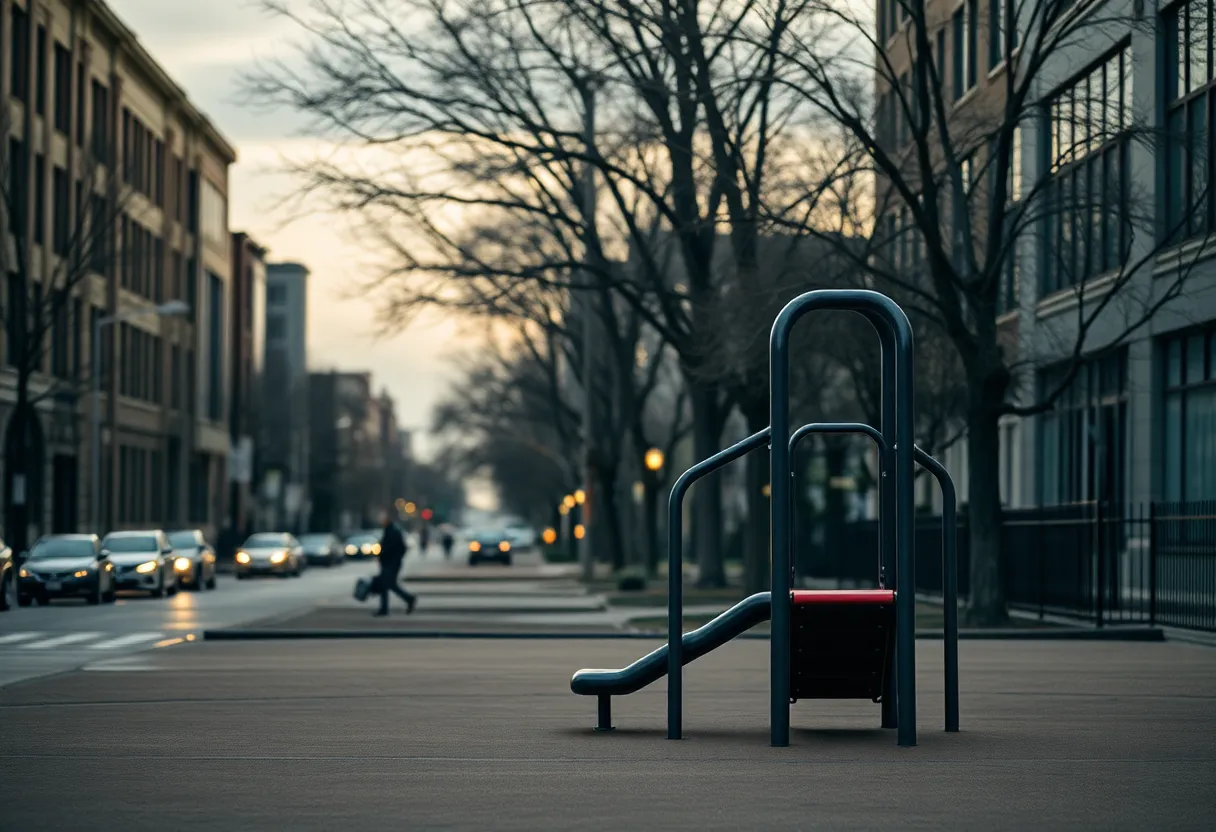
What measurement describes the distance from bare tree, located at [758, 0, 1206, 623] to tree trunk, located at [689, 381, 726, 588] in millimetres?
4998

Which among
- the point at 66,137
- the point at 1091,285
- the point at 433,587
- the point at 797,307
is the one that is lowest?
the point at 433,587

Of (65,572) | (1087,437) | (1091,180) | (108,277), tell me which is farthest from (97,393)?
(1091,180)

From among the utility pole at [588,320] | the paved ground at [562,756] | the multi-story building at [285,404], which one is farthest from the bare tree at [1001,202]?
the multi-story building at [285,404]

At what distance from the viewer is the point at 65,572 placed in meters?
38.7

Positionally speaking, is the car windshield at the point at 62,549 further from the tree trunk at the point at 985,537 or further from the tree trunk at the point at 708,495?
the tree trunk at the point at 985,537

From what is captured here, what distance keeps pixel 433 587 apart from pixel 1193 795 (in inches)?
1735

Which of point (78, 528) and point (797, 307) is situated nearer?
point (797, 307)

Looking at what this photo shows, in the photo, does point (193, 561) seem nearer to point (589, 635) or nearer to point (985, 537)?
point (589, 635)

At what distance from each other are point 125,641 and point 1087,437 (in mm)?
19232

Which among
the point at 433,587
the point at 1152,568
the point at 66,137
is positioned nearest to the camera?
the point at 1152,568

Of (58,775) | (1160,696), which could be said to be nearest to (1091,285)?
(1160,696)

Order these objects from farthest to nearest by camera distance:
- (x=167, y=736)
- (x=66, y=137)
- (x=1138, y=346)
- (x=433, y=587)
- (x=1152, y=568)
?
(x=66, y=137) → (x=433, y=587) → (x=1138, y=346) → (x=1152, y=568) → (x=167, y=736)

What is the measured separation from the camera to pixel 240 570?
63.6m

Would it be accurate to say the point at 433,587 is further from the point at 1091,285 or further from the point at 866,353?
the point at 1091,285
